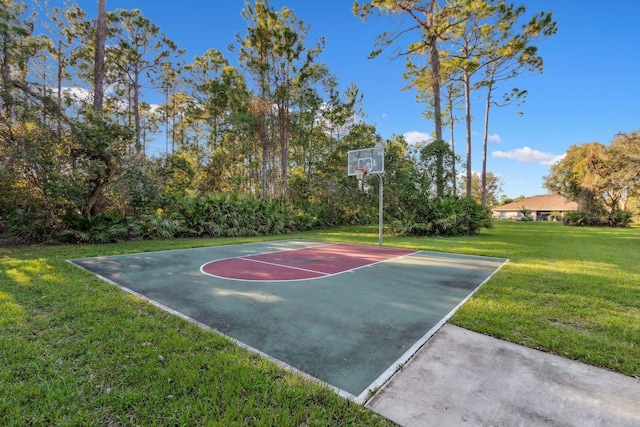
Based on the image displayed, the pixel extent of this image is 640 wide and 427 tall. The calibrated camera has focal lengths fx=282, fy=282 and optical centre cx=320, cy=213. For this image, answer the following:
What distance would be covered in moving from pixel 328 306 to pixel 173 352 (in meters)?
1.78

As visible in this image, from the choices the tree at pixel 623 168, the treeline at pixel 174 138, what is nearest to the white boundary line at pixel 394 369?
the treeline at pixel 174 138

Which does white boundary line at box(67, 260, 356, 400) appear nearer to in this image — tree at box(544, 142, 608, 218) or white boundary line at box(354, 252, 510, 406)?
white boundary line at box(354, 252, 510, 406)

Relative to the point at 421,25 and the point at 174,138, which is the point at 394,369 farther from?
the point at 174,138

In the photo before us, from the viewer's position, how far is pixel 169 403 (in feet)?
5.70

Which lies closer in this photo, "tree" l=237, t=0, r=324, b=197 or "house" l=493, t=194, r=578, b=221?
"tree" l=237, t=0, r=324, b=197

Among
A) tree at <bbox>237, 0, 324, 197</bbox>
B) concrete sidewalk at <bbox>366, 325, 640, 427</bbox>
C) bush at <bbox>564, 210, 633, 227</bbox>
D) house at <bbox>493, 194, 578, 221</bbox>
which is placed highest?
tree at <bbox>237, 0, 324, 197</bbox>

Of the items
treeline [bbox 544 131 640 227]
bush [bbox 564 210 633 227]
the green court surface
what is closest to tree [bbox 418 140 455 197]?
the green court surface

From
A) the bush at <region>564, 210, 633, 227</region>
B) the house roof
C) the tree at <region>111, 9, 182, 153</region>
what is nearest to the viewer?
the tree at <region>111, 9, 182, 153</region>

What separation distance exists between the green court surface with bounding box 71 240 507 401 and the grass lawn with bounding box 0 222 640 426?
248 millimetres

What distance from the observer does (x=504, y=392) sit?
6.20 feet

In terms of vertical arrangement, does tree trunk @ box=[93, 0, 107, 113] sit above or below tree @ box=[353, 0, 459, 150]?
below

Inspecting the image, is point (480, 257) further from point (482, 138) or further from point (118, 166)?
point (482, 138)

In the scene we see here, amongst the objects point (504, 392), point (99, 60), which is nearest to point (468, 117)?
point (99, 60)

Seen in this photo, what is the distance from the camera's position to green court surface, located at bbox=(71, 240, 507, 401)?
2312 mm
